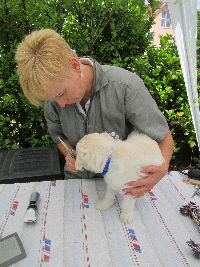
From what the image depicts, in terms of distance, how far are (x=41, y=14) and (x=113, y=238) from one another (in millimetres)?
2097

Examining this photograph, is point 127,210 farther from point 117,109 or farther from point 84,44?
point 84,44

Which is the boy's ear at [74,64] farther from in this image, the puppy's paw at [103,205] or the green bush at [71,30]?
the green bush at [71,30]

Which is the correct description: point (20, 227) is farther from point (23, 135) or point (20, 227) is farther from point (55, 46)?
point (23, 135)

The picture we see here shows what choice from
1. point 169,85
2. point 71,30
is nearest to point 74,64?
point 71,30

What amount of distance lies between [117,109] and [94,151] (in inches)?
13.3

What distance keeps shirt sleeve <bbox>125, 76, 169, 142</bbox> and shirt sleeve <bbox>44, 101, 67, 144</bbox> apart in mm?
517

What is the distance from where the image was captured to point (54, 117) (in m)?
1.65

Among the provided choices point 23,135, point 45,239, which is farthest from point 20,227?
point 23,135

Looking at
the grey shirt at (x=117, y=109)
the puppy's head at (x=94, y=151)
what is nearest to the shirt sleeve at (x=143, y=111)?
the grey shirt at (x=117, y=109)

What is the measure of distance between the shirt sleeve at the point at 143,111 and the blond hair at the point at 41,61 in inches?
16.2

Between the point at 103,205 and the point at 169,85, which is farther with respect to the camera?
the point at 169,85

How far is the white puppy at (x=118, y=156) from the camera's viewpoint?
1.21m

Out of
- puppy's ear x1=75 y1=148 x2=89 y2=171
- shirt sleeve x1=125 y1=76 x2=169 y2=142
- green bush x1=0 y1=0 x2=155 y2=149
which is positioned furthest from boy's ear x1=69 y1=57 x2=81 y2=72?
green bush x1=0 y1=0 x2=155 y2=149

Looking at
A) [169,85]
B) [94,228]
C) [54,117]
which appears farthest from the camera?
[169,85]
